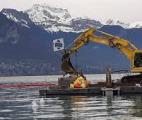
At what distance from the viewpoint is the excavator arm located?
87.7 metres

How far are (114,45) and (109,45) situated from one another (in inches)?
28.9

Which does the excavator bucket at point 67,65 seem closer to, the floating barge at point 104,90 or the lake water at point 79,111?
the floating barge at point 104,90

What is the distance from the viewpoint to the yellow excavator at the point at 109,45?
88856mm

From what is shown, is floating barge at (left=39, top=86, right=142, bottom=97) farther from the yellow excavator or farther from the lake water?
the lake water

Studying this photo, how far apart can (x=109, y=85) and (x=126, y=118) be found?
35.1 m

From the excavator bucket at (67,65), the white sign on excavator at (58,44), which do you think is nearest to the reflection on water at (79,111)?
the excavator bucket at (67,65)

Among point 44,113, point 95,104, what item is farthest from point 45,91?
point 44,113

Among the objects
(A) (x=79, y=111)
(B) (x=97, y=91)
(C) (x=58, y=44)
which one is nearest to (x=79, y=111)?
(A) (x=79, y=111)

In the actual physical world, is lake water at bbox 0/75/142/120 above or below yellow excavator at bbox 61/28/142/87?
below

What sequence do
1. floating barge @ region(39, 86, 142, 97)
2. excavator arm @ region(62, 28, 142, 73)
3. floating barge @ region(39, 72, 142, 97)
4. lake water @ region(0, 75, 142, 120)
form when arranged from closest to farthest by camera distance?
lake water @ region(0, 75, 142, 120)
floating barge @ region(39, 86, 142, 97)
floating barge @ region(39, 72, 142, 97)
excavator arm @ region(62, 28, 142, 73)

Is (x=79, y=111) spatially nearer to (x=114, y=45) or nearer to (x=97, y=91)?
(x=97, y=91)

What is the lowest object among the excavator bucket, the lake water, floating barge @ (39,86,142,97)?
the lake water

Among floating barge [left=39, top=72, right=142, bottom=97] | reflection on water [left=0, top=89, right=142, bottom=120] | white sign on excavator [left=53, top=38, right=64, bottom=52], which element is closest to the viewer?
reflection on water [left=0, top=89, right=142, bottom=120]

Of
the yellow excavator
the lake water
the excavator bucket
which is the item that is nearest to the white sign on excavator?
the yellow excavator
